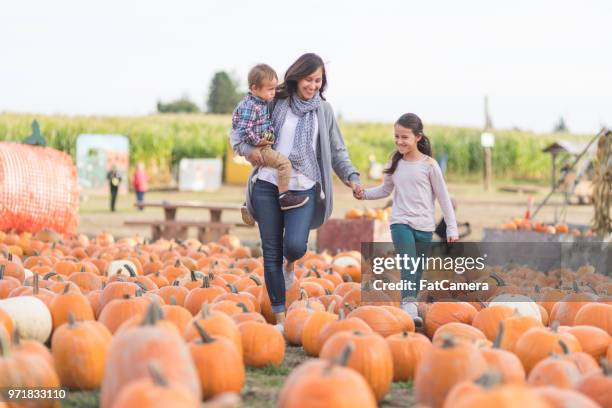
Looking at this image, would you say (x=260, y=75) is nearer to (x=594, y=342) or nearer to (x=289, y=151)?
(x=289, y=151)

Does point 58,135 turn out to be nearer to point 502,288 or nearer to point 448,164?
point 448,164

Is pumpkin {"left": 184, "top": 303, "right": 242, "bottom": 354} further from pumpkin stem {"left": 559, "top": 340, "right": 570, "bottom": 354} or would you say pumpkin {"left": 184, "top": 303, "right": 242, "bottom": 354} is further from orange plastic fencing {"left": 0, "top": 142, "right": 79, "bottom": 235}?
orange plastic fencing {"left": 0, "top": 142, "right": 79, "bottom": 235}

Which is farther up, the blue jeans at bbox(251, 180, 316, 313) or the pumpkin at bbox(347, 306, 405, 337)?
the blue jeans at bbox(251, 180, 316, 313)

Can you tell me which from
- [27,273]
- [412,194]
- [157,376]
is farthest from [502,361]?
[27,273]

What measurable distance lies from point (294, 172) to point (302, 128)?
10.0 inches

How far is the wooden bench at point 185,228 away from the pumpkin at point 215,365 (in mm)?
10659

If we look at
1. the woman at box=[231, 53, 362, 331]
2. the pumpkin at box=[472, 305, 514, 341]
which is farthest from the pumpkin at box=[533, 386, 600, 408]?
the woman at box=[231, 53, 362, 331]

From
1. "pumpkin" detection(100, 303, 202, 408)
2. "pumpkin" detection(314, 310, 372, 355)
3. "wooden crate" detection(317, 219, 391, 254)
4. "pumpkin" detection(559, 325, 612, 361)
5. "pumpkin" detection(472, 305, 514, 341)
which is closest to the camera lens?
"pumpkin" detection(100, 303, 202, 408)

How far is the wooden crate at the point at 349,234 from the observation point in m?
11.7

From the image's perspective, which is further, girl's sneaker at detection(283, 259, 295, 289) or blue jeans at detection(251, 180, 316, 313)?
girl's sneaker at detection(283, 259, 295, 289)

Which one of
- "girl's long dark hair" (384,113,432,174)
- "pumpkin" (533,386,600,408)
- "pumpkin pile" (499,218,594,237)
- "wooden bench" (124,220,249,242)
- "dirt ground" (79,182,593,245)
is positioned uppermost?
"girl's long dark hair" (384,113,432,174)

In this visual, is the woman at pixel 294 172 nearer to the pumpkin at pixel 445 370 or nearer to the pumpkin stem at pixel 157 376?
the pumpkin at pixel 445 370

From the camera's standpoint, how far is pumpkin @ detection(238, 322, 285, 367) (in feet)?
13.5

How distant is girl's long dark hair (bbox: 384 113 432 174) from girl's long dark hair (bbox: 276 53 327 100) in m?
0.84
